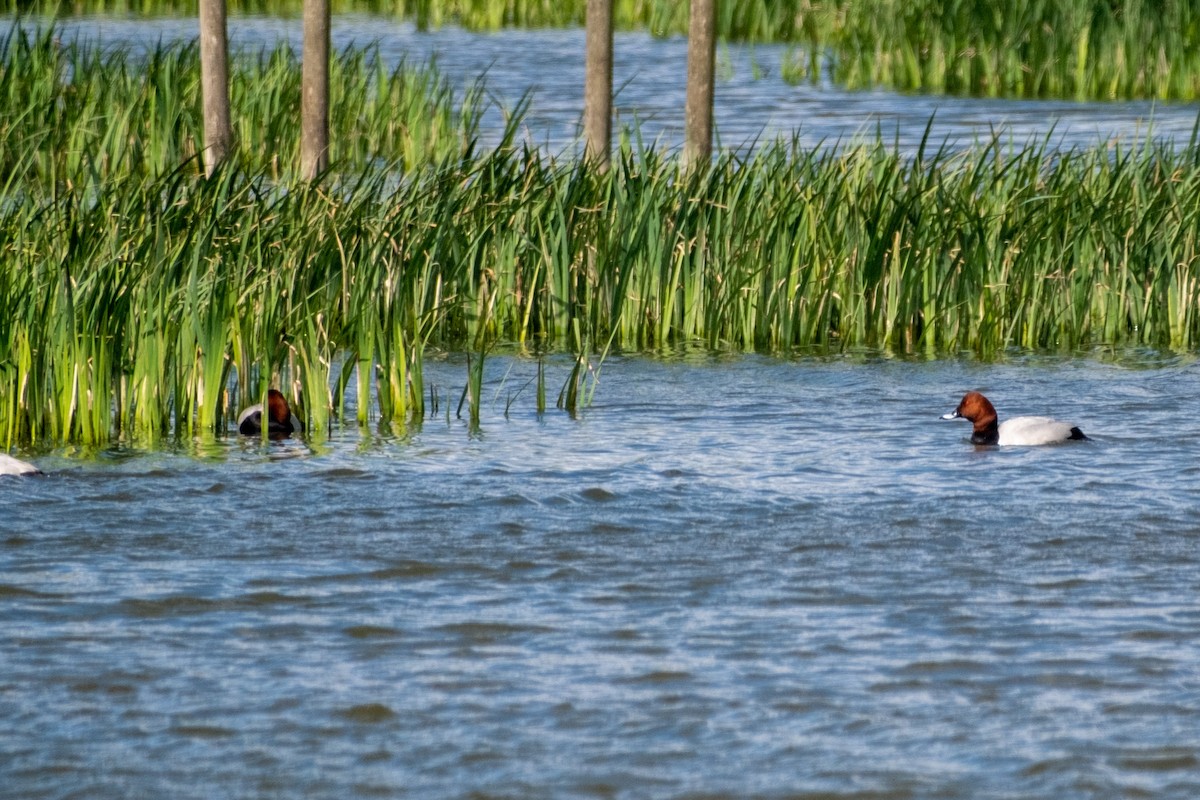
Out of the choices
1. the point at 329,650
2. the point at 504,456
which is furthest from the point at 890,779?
the point at 504,456

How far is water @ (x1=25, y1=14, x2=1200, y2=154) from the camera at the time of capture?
18.6 meters

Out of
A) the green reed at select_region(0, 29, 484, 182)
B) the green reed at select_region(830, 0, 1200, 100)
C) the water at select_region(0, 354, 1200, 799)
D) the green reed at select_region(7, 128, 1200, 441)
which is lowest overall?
the water at select_region(0, 354, 1200, 799)

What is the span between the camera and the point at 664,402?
927 cm

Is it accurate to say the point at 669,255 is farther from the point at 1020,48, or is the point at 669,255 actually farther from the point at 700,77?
the point at 1020,48

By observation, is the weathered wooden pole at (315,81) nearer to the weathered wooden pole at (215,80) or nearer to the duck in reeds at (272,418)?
the weathered wooden pole at (215,80)

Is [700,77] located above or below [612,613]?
above

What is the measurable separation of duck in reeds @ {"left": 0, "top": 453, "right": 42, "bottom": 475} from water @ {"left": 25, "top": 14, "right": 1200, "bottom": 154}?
26.1 feet

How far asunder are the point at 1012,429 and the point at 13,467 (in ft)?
13.2

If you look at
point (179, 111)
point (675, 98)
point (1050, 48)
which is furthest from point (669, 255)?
point (1050, 48)

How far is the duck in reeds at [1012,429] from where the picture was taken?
8.23m

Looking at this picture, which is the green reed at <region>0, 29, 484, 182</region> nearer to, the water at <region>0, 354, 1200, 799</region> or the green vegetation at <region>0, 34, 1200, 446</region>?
the green vegetation at <region>0, 34, 1200, 446</region>

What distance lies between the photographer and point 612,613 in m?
5.83

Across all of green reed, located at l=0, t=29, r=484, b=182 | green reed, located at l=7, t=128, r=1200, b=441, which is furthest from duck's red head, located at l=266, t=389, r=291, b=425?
green reed, located at l=0, t=29, r=484, b=182

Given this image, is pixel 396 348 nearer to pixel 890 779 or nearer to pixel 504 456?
pixel 504 456
